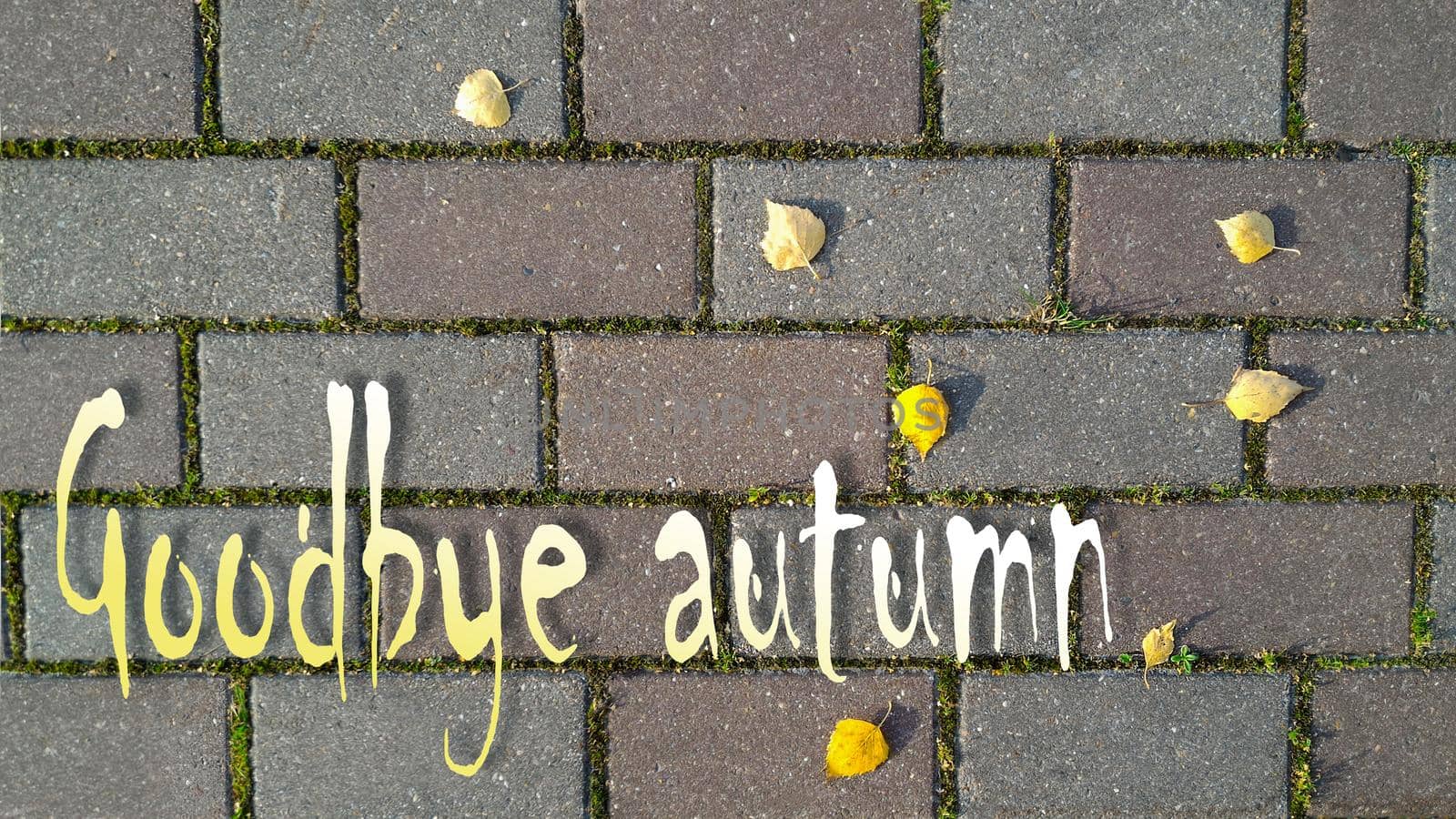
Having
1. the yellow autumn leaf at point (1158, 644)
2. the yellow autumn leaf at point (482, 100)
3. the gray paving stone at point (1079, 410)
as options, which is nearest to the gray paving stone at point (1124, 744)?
the yellow autumn leaf at point (1158, 644)

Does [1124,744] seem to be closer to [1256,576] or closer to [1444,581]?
[1256,576]

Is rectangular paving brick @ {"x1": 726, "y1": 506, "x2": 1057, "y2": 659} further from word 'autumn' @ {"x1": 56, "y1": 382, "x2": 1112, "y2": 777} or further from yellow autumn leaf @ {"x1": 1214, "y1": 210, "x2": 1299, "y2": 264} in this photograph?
yellow autumn leaf @ {"x1": 1214, "y1": 210, "x2": 1299, "y2": 264}

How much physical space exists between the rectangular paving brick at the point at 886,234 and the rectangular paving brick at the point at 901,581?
482 mm

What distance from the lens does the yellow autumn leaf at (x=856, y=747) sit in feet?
5.84

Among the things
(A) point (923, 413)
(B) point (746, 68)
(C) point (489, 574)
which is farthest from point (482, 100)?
(A) point (923, 413)

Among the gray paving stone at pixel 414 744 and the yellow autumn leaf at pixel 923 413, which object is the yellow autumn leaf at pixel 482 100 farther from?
the gray paving stone at pixel 414 744

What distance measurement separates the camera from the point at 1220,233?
69.6 inches

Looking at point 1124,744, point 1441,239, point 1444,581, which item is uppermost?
point 1441,239

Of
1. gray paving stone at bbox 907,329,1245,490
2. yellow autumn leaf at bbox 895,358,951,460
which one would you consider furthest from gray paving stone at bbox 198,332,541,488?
gray paving stone at bbox 907,329,1245,490

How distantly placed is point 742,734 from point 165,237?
173cm

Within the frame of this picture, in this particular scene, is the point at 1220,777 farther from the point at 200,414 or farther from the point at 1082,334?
the point at 200,414

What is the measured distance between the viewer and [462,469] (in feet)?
5.81

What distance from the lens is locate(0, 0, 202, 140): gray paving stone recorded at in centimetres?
174

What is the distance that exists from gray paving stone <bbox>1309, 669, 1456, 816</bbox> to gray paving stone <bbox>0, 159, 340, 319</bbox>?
2500mm
